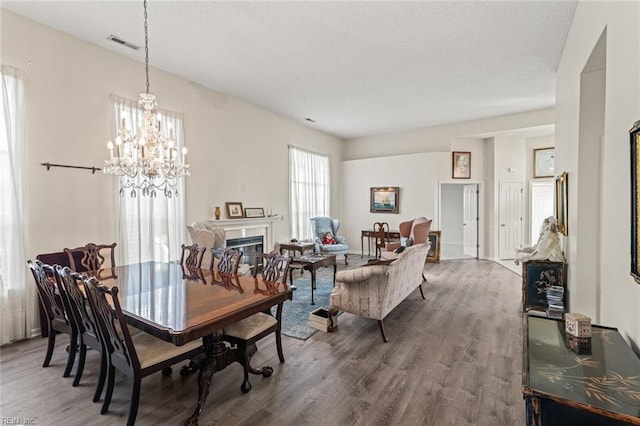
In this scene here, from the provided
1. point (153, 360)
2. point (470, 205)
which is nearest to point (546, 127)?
point (470, 205)

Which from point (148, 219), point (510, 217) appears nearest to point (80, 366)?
point (148, 219)

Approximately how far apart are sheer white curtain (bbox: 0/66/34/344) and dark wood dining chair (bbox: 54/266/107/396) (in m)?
1.40

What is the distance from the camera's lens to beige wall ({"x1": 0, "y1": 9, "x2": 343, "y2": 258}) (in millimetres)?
3268

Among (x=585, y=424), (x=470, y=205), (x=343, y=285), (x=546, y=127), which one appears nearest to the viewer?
(x=585, y=424)

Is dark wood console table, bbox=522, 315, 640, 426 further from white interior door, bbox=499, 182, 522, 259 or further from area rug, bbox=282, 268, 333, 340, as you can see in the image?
white interior door, bbox=499, 182, 522, 259

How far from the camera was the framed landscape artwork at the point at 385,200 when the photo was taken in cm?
812

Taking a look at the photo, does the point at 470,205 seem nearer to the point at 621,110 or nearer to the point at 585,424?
the point at 621,110

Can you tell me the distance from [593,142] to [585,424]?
288 centimetres

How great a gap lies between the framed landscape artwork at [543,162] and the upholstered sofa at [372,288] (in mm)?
5897

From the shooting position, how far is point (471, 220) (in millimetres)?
8109

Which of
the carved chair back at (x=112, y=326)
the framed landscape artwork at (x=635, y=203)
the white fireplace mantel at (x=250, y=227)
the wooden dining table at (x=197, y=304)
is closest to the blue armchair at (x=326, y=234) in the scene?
the white fireplace mantel at (x=250, y=227)

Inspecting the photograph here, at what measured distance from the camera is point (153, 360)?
193cm

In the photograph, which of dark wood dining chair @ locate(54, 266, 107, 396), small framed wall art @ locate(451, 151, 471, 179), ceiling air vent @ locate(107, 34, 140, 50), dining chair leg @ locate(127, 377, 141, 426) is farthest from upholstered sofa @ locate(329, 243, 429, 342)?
small framed wall art @ locate(451, 151, 471, 179)

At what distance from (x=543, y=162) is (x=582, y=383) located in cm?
789
